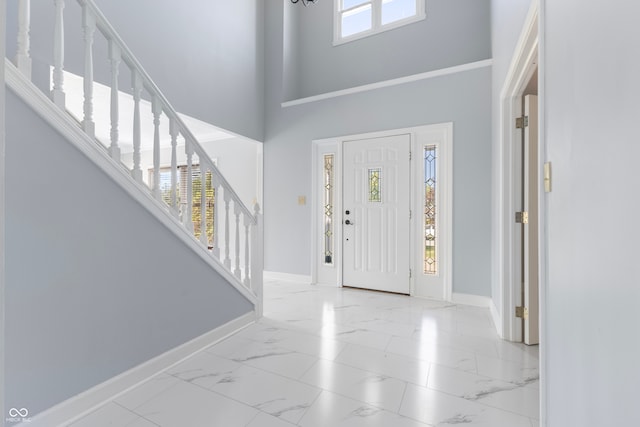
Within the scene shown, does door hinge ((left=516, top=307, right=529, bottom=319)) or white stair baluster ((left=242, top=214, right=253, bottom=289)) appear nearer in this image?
door hinge ((left=516, top=307, right=529, bottom=319))

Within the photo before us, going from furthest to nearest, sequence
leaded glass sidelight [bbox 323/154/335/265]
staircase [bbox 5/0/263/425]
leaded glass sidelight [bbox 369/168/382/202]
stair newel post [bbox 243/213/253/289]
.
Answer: leaded glass sidelight [bbox 323/154/335/265] < leaded glass sidelight [bbox 369/168/382/202] < stair newel post [bbox 243/213/253/289] < staircase [bbox 5/0/263/425]

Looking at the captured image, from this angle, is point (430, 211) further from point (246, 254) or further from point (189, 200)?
point (189, 200)

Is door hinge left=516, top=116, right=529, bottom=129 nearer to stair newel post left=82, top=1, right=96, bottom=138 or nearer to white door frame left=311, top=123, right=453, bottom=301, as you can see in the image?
white door frame left=311, top=123, right=453, bottom=301

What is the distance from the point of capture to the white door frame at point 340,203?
140 inches

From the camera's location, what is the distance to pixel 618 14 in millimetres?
771

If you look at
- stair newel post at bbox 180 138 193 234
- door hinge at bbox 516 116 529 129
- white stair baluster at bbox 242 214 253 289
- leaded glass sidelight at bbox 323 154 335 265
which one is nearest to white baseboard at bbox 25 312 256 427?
white stair baluster at bbox 242 214 253 289

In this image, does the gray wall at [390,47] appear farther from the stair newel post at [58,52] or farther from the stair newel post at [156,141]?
the stair newel post at [58,52]

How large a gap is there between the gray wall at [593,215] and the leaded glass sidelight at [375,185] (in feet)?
8.95

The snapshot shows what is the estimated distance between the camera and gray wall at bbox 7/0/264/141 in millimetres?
2540

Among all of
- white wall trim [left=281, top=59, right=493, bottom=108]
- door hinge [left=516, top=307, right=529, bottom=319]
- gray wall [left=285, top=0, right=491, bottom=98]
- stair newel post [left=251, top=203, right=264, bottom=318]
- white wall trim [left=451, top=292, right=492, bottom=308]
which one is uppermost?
gray wall [left=285, top=0, right=491, bottom=98]

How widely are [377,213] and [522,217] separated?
5.93 ft

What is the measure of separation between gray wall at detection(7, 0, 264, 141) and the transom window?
1218 millimetres

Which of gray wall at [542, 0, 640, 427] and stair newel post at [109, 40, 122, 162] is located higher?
stair newel post at [109, 40, 122, 162]

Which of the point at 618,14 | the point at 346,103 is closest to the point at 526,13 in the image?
the point at 618,14
